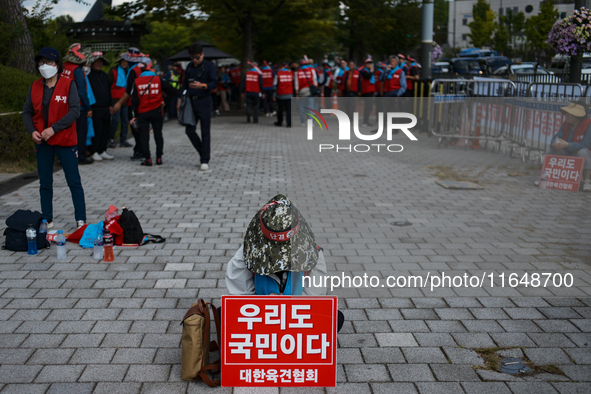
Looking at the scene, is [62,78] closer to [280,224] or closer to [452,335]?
[280,224]

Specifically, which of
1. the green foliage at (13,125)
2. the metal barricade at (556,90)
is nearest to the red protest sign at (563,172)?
the metal barricade at (556,90)

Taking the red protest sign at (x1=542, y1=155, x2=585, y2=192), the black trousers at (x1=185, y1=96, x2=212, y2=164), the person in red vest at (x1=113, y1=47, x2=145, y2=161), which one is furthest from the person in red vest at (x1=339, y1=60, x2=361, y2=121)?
the red protest sign at (x1=542, y1=155, x2=585, y2=192)

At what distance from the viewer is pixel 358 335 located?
417cm

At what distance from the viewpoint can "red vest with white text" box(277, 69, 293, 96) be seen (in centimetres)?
1755

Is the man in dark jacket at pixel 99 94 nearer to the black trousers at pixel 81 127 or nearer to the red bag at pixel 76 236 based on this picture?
the black trousers at pixel 81 127

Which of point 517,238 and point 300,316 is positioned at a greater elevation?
point 300,316

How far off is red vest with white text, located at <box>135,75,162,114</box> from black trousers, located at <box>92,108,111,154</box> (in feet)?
2.85

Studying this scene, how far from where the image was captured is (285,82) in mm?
17781

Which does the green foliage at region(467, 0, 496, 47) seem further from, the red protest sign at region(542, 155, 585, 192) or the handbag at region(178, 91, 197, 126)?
the handbag at region(178, 91, 197, 126)

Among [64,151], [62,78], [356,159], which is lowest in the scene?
[356,159]

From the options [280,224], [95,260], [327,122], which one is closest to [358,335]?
[280,224]

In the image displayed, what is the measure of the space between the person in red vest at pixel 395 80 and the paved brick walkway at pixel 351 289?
6.31 meters

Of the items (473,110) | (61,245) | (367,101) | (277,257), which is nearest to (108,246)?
(61,245)

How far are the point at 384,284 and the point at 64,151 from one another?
3.77 metres
